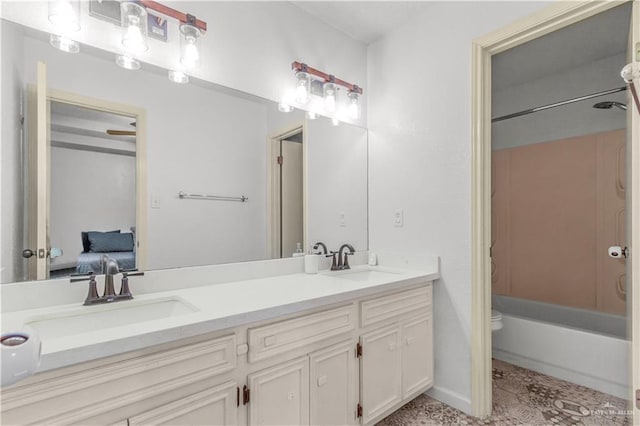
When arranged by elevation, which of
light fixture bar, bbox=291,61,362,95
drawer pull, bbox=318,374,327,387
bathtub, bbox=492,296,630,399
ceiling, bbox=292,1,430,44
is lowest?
bathtub, bbox=492,296,630,399

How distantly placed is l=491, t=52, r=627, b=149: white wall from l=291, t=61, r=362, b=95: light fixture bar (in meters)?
1.86

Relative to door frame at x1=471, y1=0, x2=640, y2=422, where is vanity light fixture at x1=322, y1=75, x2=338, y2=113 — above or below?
above

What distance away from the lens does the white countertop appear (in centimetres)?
85

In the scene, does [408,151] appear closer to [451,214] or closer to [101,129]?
[451,214]

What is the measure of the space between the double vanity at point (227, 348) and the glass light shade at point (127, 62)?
0.93 m

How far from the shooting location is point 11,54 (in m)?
1.21

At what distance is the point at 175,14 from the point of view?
1.48 metres

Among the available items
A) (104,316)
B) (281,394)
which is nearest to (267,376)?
(281,394)

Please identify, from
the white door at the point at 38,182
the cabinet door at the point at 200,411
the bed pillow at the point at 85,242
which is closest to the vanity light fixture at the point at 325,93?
the white door at the point at 38,182

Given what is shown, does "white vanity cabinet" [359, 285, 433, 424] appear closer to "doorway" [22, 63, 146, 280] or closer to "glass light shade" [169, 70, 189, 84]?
"doorway" [22, 63, 146, 280]

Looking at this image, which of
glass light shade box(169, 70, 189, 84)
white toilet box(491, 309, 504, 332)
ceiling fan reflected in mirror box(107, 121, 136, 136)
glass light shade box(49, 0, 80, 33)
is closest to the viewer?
glass light shade box(49, 0, 80, 33)

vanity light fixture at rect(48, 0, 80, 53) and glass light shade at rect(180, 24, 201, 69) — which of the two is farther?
glass light shade at rect(180, 24, 201, 69)

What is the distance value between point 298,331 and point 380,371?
24.2 inches

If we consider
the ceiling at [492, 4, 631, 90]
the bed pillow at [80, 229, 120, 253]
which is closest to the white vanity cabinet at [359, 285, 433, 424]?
the bed pillow at [80, 229, 120, 253]
